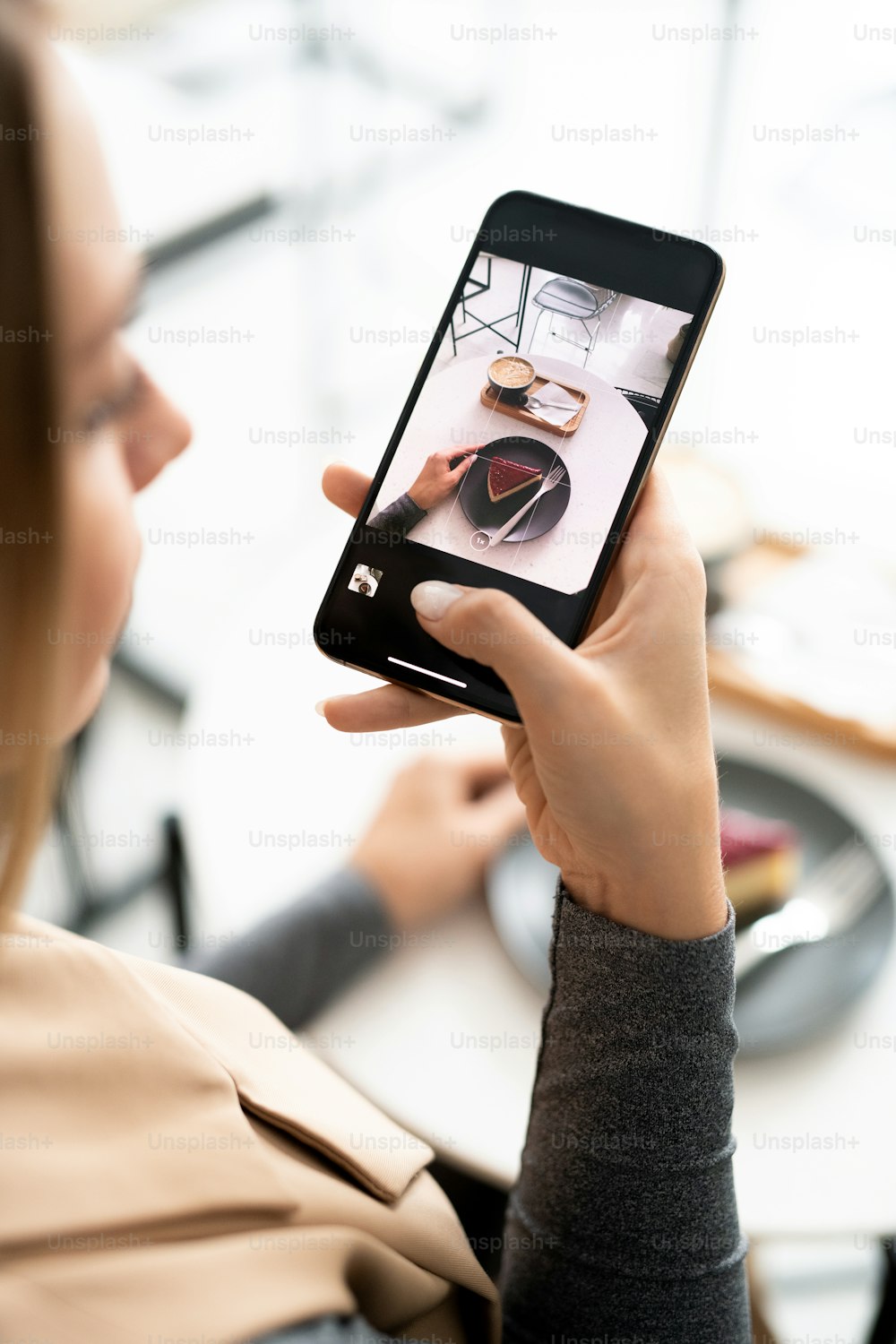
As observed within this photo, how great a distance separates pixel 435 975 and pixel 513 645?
41 cm

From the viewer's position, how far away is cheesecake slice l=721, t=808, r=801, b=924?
88cm

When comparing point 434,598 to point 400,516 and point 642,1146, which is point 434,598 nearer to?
point 400,516

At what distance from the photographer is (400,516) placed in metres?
0.70

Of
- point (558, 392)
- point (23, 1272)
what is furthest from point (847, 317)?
point (23, 1272)

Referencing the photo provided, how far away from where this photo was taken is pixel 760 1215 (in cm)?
76

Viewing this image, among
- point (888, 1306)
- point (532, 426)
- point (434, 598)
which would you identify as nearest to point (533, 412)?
point (532, 426)

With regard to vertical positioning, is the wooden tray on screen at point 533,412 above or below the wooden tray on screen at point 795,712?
above

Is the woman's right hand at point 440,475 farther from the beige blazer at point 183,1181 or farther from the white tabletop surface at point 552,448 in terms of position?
the beige blazer at point 183,1181

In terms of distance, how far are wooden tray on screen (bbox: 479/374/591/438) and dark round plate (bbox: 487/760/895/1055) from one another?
38 centimetres

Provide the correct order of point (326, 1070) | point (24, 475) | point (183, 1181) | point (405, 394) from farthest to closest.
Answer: point (405, 394), point (326, 1070), point (183, 1181), point (24, 475)

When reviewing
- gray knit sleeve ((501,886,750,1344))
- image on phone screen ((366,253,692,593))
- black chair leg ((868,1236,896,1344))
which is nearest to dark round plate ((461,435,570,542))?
image on phone screen ((366,253,692,593))

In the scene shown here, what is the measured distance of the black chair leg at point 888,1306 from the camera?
0.90 metres

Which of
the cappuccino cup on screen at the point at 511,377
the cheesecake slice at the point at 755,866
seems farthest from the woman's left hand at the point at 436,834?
the cappuccino cup on screen at the point at 511,377

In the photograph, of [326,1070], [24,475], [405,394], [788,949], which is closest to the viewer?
[24,475]
